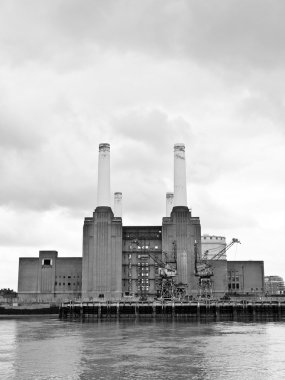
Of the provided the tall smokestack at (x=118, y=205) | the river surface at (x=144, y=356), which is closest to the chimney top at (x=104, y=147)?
the tall smokestack at (x=118, y=205)

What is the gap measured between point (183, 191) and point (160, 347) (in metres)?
81.2

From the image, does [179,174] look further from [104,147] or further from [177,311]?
[177,311]

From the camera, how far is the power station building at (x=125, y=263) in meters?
128

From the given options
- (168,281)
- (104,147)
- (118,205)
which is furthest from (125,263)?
(104,147)

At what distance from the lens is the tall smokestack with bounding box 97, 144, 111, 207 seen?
12506 centimetres

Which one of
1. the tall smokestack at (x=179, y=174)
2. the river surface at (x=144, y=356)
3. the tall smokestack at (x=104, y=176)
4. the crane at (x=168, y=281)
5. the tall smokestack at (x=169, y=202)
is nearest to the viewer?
the river surface at (x=144, y=356)

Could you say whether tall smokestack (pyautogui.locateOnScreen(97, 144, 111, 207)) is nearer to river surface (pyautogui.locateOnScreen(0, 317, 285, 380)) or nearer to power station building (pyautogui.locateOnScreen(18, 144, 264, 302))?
power station building (pyautogui.locateOnScreen(18, 144, 264, 302))

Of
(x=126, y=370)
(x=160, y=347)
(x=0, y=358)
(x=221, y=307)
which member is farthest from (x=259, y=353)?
(x=221, y=307)

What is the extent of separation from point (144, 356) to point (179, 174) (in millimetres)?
86090

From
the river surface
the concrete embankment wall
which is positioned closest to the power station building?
the concrete embankment wall

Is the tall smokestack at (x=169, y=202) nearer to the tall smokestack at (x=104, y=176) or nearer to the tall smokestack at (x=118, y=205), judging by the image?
the tall smokestack at (x=118, y=205)

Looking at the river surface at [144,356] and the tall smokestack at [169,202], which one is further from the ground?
the tall smokestack at [169,202]

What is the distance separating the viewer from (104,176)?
409 ft

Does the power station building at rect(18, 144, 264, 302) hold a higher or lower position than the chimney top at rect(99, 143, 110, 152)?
lower
